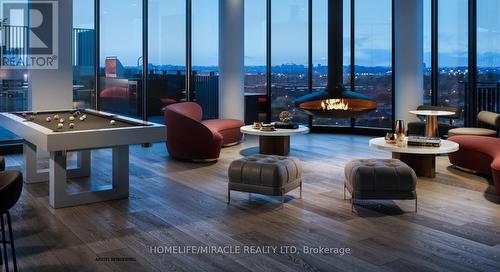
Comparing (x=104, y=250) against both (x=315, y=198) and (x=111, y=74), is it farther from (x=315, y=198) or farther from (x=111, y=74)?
(x=111, y=74)

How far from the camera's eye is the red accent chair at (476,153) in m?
6.48

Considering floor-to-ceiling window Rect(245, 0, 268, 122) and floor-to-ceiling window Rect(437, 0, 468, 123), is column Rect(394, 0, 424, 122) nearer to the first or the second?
floor-to-ceiling window Rect(437, 0, 468, 123)

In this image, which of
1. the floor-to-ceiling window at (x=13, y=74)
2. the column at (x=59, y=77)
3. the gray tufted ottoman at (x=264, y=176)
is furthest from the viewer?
the floor-to-ceiling window at (x=13, y=74)

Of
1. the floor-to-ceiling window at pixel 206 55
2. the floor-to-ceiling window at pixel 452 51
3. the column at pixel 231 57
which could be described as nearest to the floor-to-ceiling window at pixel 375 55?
the floor-to-ceiling window at pixel 452 51

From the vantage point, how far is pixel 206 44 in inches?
416

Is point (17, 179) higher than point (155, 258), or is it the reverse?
point (17, 179)

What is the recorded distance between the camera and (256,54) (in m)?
11.5

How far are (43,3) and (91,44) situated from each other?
1255 millimetres

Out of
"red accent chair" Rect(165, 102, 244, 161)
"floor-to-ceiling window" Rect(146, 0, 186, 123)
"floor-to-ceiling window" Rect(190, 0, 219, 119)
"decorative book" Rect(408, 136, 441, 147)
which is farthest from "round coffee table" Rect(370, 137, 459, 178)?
"floor-to-ceiling window" Rect(146, 0, 186, 123)

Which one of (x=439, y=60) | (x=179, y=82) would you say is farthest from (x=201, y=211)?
(x=439, y=60)

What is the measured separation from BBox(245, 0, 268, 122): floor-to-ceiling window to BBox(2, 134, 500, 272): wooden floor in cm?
475

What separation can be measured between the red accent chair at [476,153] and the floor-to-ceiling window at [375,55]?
3.59 m

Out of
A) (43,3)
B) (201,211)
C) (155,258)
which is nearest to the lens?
(155,258)

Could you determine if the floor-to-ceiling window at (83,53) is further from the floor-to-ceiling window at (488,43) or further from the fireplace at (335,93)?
the floor-to-ceiling window at (488,43)
